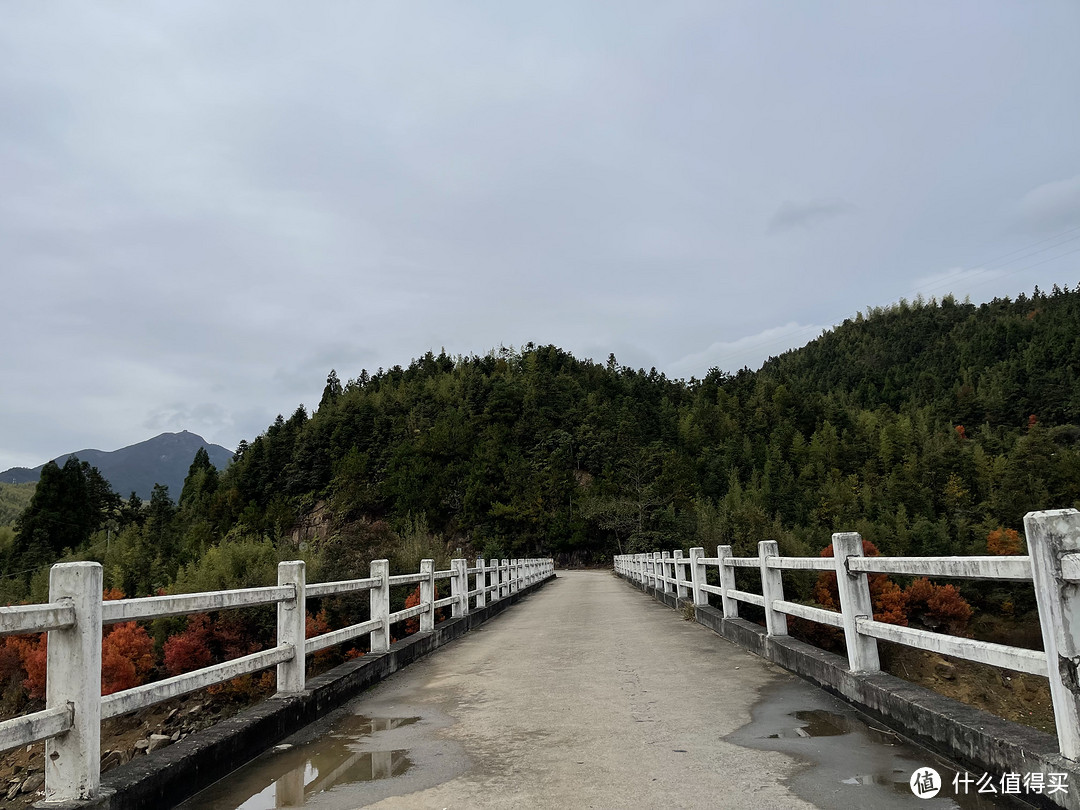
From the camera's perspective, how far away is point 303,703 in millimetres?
5832

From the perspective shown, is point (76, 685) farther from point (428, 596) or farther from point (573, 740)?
point (428, 596)

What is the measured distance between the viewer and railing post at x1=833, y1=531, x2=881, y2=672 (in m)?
5.69

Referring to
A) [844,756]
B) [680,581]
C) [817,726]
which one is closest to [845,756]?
[844,756]

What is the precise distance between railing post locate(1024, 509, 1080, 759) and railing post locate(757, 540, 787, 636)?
15.8ft

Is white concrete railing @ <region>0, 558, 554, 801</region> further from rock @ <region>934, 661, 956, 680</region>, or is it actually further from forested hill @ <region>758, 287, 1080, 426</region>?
forested hill @ <region>758, 287, 1080, 426</region>

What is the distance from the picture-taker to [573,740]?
4941 millimetres

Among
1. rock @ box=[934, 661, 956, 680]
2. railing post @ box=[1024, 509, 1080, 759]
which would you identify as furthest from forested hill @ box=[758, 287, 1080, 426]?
railing post @ box=[1024, 509, 1080, 759]

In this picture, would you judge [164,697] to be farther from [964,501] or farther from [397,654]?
[964,501]

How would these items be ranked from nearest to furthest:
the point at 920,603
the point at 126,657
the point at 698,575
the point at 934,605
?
1. the point at 698,575
2. the point at 126,657
3. the point at 934,605
4. the point at 920,603

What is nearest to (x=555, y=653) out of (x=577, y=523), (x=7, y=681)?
(x=7, y=681)

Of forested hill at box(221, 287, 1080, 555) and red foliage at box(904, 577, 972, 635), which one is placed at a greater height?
forested hill at box(221, 287, 1080, 555)

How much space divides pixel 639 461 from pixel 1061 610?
10896cm

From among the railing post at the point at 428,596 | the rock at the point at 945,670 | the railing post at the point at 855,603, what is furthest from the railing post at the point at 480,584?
the rock at the point at 945,670

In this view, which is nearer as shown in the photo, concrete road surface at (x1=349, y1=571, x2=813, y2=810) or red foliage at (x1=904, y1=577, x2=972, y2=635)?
concrete road surface at (x1=349, y1=571, x2=813, y2=810)
